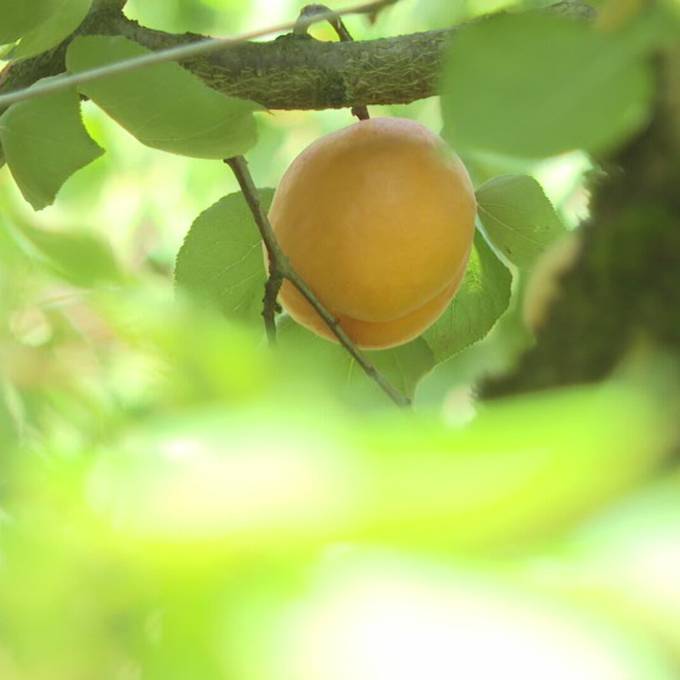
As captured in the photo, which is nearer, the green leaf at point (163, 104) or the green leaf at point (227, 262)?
the green leaf at point (163, 104)

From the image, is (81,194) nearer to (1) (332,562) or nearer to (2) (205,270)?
(2) (205,270)

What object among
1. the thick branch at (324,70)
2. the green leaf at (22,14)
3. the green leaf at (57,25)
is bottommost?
the thick branch at (324,70)

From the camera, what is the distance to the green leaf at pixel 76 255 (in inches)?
17.3

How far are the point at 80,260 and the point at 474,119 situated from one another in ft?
1.04

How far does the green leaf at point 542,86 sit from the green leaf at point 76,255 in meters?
0.25

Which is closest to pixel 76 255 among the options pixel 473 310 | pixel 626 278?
pixel 473 310

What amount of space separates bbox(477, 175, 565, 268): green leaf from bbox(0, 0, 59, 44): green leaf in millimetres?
224

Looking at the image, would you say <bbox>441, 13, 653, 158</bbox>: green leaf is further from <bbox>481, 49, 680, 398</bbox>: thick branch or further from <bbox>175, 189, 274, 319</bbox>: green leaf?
<bbox>175, 189, 274, 319</bbox>: green leaf

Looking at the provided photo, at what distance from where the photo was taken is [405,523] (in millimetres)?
99

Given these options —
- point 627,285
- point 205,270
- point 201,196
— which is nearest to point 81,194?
point 201,196

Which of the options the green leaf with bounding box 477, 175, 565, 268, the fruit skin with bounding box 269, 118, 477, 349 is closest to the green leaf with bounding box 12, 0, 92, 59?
the fruit skin with bounding box 269, 118, 477, 349

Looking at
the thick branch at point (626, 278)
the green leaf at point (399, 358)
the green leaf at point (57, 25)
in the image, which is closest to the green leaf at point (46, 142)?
the green leaf at point (57, 25)

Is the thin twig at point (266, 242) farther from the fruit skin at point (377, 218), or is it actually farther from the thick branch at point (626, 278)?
the thick branch at point (626, 278)

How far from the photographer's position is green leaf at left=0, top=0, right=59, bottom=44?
407 mm
